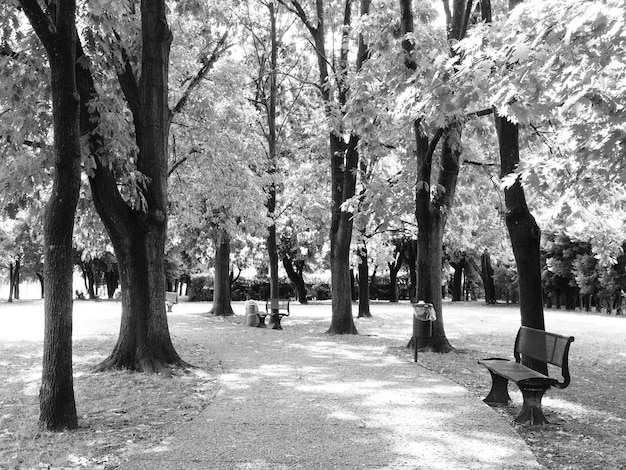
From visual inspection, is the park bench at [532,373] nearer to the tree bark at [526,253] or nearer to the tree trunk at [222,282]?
the tree bark at [526,253]

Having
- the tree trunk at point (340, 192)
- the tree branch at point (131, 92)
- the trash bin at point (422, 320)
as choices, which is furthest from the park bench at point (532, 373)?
the tree trunk at point (340, 192)

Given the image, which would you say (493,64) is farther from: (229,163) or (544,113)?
(229,163)

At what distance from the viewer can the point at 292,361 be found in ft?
36.9

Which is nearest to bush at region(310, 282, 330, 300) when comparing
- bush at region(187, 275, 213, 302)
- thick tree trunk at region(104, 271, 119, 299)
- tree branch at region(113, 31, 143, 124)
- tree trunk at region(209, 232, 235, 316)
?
bush at region(187, 275, 213, 302)

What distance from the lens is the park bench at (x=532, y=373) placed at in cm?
619

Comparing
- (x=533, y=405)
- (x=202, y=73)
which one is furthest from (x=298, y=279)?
(x=533, y=405)

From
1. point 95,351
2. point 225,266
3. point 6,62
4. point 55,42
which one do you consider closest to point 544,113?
point 55,42

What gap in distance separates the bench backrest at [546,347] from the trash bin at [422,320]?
330 centimetres

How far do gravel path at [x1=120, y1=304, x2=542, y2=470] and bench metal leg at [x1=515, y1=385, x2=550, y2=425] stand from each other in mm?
245

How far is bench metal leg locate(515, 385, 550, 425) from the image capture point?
20.3 ft

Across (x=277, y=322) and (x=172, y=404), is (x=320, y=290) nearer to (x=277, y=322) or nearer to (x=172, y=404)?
(x=277, y=322)

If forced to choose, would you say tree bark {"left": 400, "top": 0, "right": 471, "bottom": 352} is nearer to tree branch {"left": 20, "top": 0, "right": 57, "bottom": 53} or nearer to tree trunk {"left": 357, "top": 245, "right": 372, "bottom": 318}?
tree branch {"left": 20, "top": 0, "right": 57, "bottom": 53}

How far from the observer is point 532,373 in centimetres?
661

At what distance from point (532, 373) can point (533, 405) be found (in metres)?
0.48
